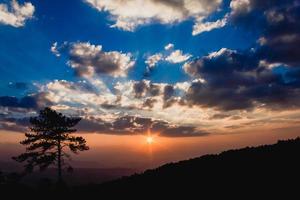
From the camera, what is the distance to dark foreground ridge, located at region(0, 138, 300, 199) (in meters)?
18.3

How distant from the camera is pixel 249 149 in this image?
26641 millimetres

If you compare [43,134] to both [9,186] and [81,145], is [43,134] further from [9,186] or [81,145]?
[9,186]

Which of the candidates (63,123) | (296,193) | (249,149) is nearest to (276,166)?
(296,193)

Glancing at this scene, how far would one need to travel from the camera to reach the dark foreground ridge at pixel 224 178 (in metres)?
18.3

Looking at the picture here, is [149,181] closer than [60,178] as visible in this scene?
Yes

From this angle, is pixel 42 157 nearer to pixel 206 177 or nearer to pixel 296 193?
pixel 206 177

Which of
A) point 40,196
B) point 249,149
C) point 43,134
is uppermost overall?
point 43,134

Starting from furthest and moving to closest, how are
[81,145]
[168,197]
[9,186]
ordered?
1. [81,145]
2. [9,186]
3. [168,197]

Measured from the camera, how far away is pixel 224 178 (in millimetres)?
21000

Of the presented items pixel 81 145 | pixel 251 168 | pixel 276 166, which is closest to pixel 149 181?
pixel 251 168

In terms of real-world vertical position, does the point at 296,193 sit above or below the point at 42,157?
below

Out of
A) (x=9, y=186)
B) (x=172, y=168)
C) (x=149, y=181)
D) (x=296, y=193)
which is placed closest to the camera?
(x=296, y=193)

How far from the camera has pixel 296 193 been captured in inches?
647

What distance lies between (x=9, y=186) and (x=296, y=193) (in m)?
28.3
